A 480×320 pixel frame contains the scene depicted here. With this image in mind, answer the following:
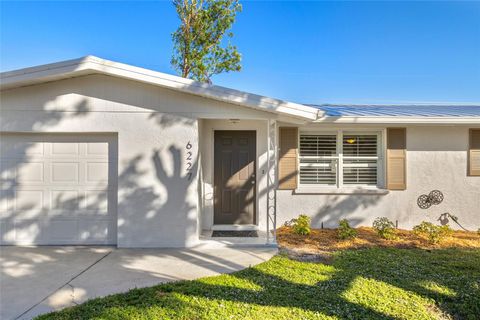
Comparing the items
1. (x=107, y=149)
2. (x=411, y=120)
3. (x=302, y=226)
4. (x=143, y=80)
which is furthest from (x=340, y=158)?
(x=107, y=149)

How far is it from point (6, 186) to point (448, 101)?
13.9 metres

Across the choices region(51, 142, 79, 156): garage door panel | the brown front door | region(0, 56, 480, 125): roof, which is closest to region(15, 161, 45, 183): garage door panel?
region(51, 142, 79, 156): garage door panel

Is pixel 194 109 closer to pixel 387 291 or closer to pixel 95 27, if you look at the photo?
pixel 387 291

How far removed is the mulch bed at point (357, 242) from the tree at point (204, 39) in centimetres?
1038

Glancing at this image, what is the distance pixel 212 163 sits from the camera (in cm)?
661

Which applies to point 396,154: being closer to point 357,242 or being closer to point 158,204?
point 357,242

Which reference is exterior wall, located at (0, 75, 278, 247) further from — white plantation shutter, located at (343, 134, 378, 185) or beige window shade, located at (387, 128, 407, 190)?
beige window shade, located at (387, 128, 407, 190)

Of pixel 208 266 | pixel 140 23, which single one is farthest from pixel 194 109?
pixel 140 23

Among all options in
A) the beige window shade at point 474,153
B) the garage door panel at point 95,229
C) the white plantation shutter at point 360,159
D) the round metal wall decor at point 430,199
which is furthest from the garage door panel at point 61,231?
the beige window shade at point 474,153

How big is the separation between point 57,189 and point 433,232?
772 cm

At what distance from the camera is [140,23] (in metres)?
11.5

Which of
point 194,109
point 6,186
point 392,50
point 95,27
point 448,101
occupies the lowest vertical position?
point 6,186

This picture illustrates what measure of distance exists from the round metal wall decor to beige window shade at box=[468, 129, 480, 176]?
94 centimetres

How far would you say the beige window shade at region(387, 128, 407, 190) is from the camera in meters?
6.77
